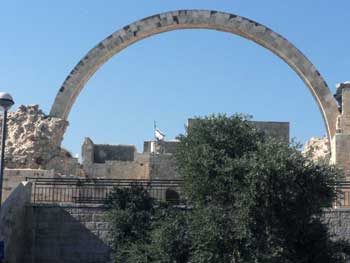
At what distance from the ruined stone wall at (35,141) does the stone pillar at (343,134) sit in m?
8.36

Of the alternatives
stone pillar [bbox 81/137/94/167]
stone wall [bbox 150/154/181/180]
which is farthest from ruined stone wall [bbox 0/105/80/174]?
stone pillar [bbox 81/137/94/167]

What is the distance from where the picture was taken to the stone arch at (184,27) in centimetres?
2219

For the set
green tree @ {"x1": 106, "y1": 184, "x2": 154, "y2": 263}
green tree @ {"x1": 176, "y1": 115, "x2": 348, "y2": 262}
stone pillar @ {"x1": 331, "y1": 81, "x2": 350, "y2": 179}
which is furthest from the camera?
stone pillar @ {"x1": 331, "y1": 81, "x2": 350, "y2": 179}

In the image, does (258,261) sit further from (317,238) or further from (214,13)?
(214,13)

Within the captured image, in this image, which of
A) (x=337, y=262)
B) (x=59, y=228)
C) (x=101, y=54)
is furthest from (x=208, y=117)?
(x=101, y=54)

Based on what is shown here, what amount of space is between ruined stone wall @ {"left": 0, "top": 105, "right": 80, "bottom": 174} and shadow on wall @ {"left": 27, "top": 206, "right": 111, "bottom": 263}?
440 centimetres

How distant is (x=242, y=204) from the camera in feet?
40.9

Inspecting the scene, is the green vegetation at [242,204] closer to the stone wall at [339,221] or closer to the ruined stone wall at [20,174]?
the stone wall at [339,221]

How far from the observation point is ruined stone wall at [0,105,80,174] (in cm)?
2056

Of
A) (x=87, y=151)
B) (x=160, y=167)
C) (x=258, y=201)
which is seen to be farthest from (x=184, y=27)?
(x=87, y=151)

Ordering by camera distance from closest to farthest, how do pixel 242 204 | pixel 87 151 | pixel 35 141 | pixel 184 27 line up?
1. pixel 242 204
2. pixel 35 141
3. pixel 184 27
4. pixel 87 151

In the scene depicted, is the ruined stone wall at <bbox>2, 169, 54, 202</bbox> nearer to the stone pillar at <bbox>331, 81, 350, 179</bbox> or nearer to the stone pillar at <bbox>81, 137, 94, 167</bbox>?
the stone pillar at <bbox>331, 81, 350, 179</bbox>

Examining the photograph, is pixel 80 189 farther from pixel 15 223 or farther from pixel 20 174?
pixel 15 223

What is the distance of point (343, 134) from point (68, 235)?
9126 millimetres
